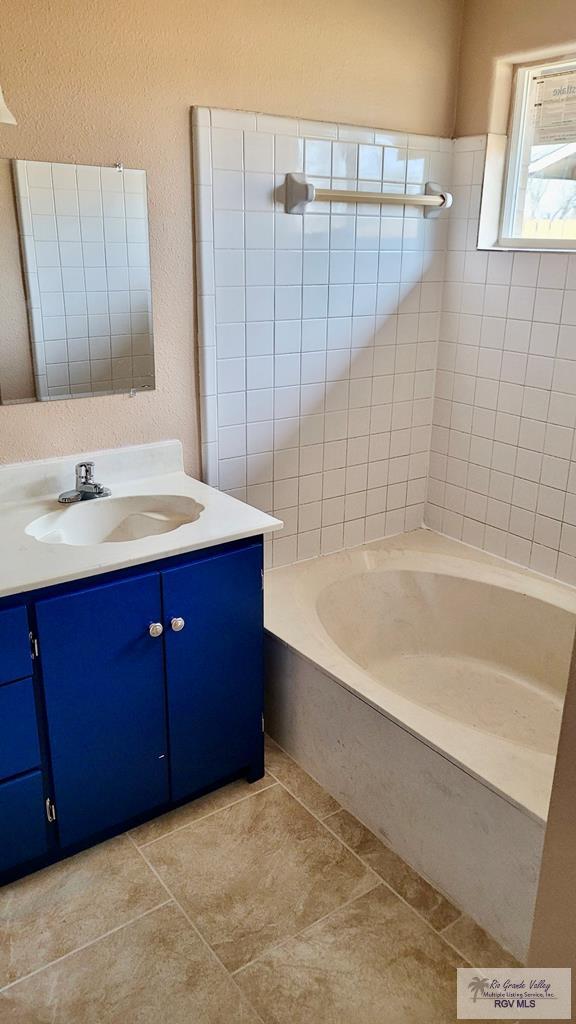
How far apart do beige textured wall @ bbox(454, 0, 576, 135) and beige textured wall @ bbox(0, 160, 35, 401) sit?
152cm

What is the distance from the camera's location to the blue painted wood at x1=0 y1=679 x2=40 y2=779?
1.68 m

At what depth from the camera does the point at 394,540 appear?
2.91m

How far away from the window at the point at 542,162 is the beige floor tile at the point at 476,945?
76.0 inches

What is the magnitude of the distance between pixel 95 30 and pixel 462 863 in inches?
85.3

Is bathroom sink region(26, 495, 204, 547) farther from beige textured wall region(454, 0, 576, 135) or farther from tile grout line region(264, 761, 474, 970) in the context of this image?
beige textured wall region(454, 0, 576, 135)

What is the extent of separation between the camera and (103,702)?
183cm

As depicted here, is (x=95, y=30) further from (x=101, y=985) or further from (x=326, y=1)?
(x=101, y=985)

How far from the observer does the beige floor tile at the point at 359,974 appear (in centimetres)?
156

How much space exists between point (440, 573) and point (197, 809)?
1.12 m

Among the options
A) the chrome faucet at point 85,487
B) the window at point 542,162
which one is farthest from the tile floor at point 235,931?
the window at point 542,162

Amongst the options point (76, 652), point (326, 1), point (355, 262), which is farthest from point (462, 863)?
point (326, 1)

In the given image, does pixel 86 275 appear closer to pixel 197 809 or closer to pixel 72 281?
pixel 72 281

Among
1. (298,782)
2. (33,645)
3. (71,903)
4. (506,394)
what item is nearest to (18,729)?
(33,645)

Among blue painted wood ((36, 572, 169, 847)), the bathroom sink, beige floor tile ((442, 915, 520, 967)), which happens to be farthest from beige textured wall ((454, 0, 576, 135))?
beige floor tile ((442, 915, 520, 967))
